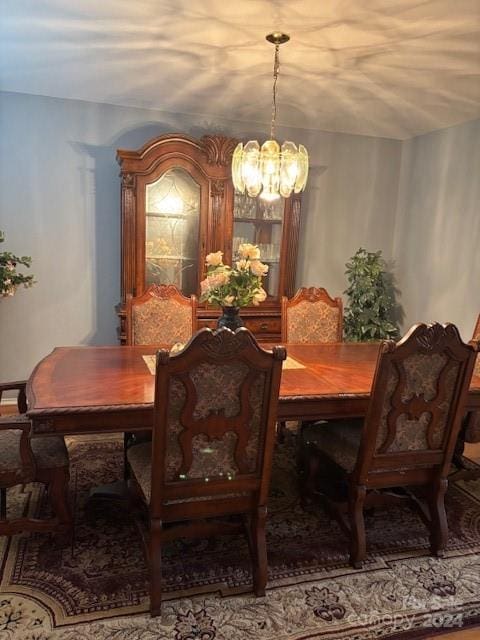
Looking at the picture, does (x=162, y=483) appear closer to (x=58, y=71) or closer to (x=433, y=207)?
(x=58, y=71)

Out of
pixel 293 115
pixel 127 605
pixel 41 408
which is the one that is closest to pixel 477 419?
pixel 127 605

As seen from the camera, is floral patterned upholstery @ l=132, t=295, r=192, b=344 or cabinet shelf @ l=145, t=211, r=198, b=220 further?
cabinet shelf @ l=145, t=211, r=198, b=220

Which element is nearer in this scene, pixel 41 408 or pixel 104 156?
pixel 41 408

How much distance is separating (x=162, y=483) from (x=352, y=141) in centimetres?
372

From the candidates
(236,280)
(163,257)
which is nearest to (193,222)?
(163,257)

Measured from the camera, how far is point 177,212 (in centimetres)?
369

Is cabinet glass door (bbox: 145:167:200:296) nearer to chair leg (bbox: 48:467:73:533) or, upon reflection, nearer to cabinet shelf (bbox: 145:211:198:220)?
cabinet shelf (bbox: 145:211:198:220)

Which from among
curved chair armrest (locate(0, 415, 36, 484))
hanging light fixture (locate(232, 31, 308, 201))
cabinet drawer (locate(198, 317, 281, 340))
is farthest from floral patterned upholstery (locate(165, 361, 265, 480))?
cabinet drawer (locate(198, 317, 281, 340))

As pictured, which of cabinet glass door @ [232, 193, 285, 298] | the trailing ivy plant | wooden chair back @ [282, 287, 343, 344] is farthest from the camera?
the trailing ivy plant

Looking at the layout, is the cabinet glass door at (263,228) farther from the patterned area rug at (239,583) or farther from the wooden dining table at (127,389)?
the patterned area rug at (239,583)

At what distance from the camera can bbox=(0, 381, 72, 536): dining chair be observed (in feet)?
6.15

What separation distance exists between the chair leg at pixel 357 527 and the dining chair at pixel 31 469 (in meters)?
1.23

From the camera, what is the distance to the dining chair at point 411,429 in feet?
6.04

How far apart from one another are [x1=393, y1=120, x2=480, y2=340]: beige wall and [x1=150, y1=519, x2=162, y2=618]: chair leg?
9.82 ft
